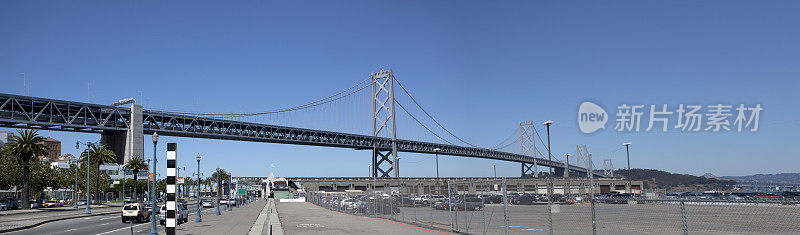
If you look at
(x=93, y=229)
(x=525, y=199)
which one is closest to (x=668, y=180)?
(x=525, y=199)

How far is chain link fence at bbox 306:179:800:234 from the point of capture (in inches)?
685

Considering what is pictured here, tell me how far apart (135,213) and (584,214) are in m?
27.5

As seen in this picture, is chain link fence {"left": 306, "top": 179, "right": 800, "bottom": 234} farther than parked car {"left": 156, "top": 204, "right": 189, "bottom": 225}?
No

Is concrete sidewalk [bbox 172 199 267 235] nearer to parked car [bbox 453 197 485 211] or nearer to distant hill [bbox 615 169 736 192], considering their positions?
parked car [bbox 453 197 485 211]

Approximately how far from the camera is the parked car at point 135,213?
1502 inches

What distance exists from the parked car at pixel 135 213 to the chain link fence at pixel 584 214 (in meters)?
14.1

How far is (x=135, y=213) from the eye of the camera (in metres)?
38.5

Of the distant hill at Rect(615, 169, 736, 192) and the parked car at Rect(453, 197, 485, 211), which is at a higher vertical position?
the parked car at Rect(453, 197, 485, 211)

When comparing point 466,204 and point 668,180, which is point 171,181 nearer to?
point 466,204

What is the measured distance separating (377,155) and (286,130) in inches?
886

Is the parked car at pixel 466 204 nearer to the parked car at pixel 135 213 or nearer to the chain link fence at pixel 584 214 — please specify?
the chain link fence at pixel 584 214

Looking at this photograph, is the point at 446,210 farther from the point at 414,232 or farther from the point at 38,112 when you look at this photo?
the point at 38,112

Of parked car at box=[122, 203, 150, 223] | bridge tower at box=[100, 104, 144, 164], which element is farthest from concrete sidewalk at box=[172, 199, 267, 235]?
bridge tower at box=[100, 104, 144, 164]

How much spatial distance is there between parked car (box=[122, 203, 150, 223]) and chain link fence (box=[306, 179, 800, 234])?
1414 centimetres
